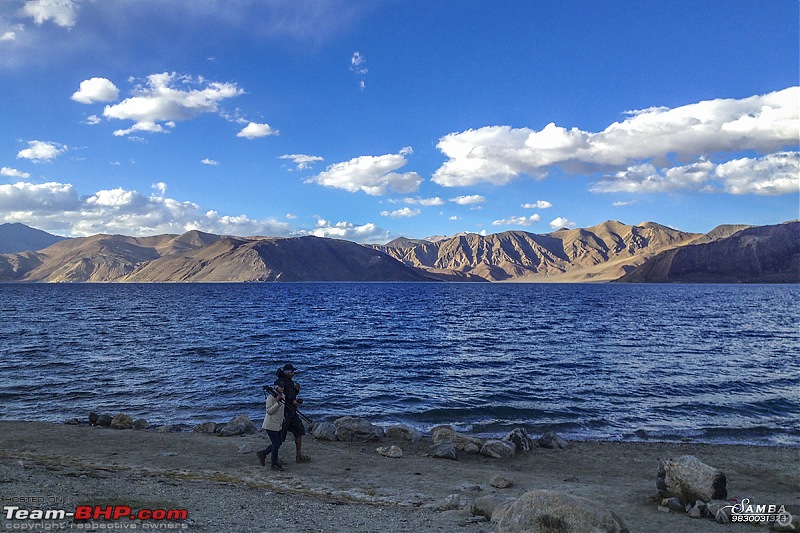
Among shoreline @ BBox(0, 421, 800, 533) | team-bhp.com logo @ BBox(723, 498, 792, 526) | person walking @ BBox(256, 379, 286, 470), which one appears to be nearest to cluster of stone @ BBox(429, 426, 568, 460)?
shoreline @ BBox(0, 421, 800, 533)

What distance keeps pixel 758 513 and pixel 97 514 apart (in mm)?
13841

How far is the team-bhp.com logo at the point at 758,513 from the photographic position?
10.5 metres

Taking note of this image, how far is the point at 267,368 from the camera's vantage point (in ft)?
106

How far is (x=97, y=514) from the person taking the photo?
8922 mm

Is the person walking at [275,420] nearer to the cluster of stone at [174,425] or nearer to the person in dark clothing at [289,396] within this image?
the person in dark clothing at [289,396]

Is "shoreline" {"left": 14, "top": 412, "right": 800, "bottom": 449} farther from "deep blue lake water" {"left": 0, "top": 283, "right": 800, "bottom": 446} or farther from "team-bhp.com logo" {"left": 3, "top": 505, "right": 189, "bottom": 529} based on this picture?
"team-bhp.com logo" {"left": 3, "top": 505, "right": 189, "bottom": 529}

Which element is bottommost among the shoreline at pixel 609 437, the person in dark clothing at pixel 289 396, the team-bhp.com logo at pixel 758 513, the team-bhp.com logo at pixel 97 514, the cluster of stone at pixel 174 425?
the shoreline at pixel 609 437

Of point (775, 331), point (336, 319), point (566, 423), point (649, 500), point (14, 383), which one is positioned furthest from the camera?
point (336, 319)

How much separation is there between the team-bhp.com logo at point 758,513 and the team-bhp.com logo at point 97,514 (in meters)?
11.7

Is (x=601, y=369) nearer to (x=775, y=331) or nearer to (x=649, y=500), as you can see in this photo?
(x=649, y=500)

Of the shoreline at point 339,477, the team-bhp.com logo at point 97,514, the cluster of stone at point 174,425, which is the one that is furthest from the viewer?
the cluster of stone at point 174,425

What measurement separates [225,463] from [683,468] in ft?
40.7

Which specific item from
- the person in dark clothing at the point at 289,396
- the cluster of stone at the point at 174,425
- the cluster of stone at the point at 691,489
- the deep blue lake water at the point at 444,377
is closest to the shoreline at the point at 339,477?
the cluster of stone at the point at 691,489

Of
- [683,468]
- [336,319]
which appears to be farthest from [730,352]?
[336,319]
